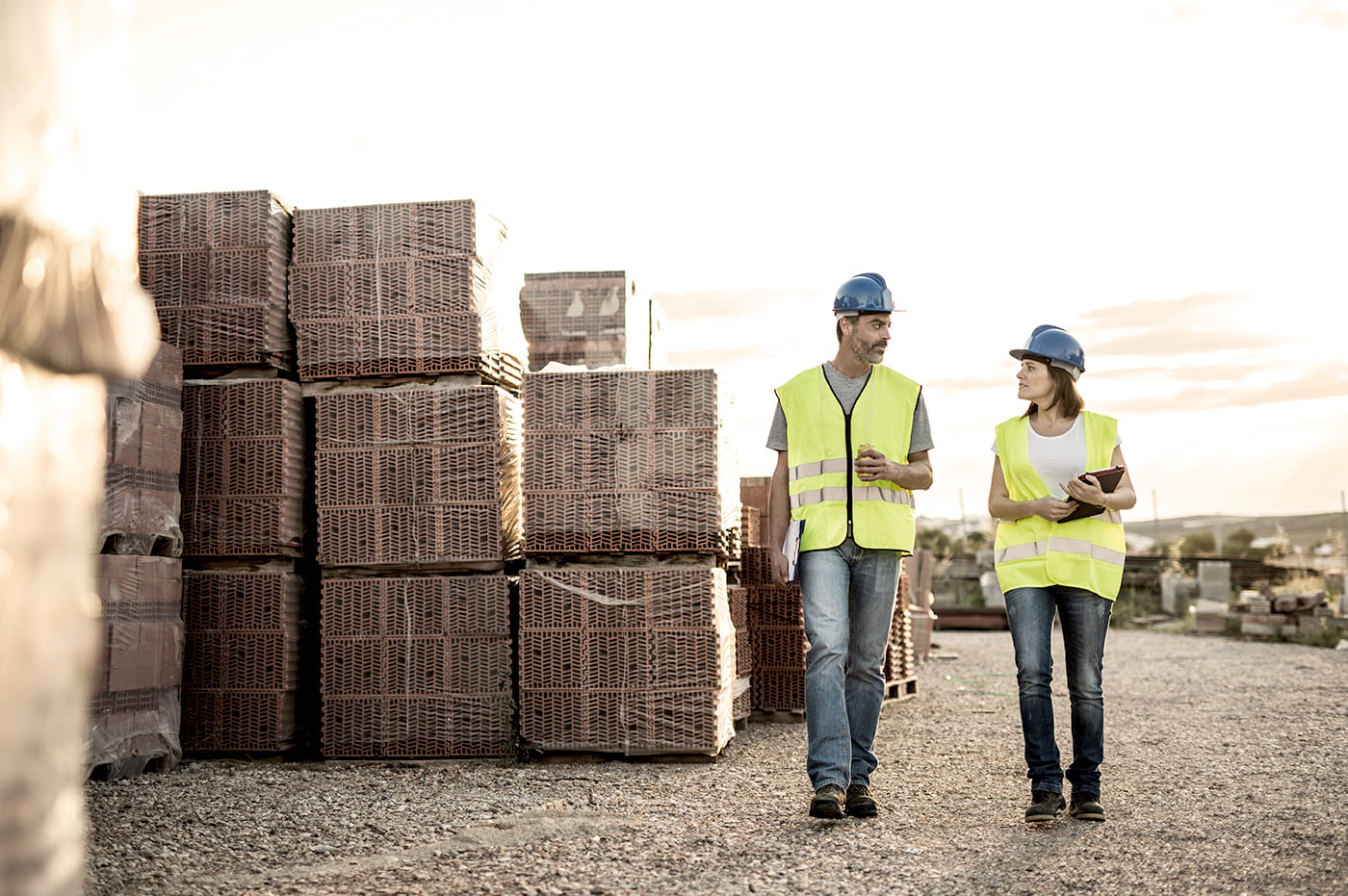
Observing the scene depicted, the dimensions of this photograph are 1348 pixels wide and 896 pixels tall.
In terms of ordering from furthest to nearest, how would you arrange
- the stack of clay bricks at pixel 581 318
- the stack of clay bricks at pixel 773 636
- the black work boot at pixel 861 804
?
the stack of clay bricks at pixel 773 636 < the stack of clay bricks at pixel 581 318 < the black work boot at pixel 861 804

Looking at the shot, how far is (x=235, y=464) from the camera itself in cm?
770

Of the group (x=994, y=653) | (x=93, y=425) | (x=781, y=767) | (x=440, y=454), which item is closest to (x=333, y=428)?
(x=440, y=454)

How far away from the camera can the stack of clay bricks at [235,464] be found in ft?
24.9

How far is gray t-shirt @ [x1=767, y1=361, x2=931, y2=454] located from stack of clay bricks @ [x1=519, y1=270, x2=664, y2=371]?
235cm

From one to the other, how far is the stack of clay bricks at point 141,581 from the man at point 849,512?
11.8 feet

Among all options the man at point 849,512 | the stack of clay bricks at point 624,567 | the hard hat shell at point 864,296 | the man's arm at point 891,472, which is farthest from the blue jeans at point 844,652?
the stack of clay bricks at point 624,567

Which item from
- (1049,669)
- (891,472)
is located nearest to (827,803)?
(1049,669)

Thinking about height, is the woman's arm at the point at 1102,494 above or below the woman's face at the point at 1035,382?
below

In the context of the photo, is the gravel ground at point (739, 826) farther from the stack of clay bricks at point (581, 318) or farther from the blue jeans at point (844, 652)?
the stack of clay bricks at point (581, 318)

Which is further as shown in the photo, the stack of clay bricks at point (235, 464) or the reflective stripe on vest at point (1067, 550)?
the stack of clay bricks at point (235, 464)

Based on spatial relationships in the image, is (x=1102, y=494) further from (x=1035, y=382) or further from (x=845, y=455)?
(x=845, y=455)

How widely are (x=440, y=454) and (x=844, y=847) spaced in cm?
357

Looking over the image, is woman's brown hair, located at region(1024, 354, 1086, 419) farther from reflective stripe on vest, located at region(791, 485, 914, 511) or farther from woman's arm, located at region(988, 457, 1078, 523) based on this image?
reflective stripe on vest, located at region(791, 485, 914, 511)

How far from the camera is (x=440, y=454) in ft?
24.7
